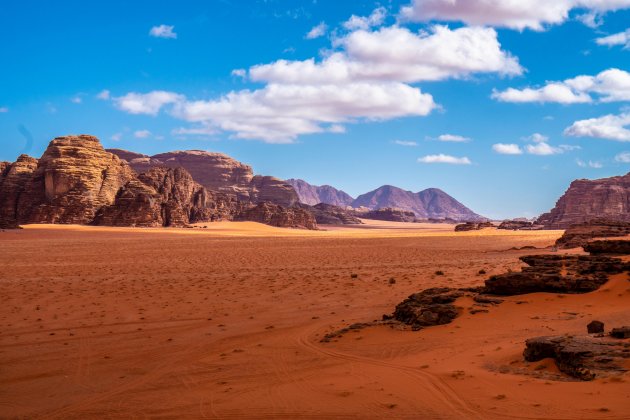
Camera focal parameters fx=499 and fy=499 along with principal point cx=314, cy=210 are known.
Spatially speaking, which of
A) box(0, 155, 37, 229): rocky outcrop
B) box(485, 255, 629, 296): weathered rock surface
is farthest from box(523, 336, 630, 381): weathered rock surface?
box(0, 155, 37, 229): rocky outcrop

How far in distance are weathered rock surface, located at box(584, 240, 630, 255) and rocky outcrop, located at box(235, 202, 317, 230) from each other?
7657 centimetres

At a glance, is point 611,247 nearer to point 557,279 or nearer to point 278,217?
point 557,279

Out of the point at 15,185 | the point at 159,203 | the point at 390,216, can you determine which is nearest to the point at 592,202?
the point at 390,216

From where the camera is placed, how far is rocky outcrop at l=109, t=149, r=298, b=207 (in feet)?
457

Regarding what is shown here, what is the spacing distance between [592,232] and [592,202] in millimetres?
83525

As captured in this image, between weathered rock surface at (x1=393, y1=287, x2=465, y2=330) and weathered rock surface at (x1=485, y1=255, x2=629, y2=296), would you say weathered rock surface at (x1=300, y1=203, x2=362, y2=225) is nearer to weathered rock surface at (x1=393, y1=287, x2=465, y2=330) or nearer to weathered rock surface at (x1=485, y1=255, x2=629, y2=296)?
weathered rock surface at (x1=485, y1=255, x2=629, y2=296)

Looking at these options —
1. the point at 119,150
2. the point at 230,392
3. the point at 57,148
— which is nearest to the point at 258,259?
the point at 230,392

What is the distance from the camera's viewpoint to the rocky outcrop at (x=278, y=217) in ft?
296

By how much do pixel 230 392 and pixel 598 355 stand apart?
4293mm

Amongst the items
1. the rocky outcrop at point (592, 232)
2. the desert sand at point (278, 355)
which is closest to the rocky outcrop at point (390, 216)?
the rocky outcrop at point (592, 232)

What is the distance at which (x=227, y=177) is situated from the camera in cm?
14975

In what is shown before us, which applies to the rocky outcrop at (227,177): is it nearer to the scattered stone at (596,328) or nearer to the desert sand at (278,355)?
the desert sand at (278,355)

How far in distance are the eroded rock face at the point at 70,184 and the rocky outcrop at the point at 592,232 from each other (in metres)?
57.6

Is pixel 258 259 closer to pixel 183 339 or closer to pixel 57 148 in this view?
pixel 183 339
